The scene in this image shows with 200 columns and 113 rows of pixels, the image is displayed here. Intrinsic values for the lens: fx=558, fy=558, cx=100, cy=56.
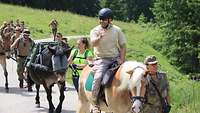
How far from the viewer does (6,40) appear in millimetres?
19594

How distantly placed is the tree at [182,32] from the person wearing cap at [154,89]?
140 feet

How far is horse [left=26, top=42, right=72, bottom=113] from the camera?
45.8ft

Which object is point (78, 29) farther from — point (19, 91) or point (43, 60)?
point (43, 60)

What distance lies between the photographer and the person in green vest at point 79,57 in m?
13.7

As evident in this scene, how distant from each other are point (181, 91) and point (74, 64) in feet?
12.4

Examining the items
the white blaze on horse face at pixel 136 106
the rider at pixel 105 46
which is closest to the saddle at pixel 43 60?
the rider at pixel 105 46

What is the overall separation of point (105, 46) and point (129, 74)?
1.06 m

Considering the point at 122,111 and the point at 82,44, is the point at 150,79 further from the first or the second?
the point at 82,44

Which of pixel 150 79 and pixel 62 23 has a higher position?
pixel 62 23

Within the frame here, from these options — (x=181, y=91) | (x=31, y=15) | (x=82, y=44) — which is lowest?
(x=181, y=91)

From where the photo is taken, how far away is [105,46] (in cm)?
1018

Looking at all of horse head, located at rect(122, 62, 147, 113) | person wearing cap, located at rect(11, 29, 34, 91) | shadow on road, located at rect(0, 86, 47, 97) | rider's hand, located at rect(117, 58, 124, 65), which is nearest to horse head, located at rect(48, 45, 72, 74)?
person wearing cap, located at rect(11, 29, 34, 91)

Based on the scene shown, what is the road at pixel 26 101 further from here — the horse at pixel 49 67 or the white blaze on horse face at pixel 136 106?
the white blaze on horse face at pixel 136 106

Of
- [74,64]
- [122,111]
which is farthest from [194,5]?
[122,111]
